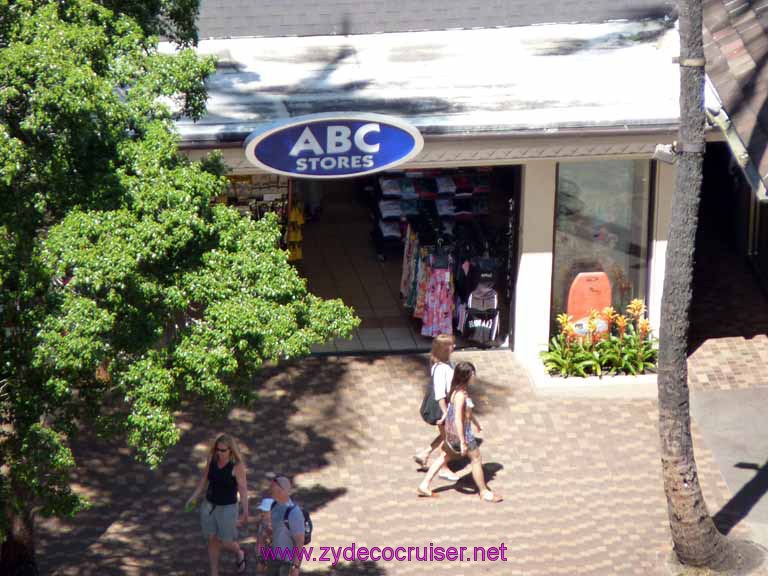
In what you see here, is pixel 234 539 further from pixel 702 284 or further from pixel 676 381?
pixel 702 284

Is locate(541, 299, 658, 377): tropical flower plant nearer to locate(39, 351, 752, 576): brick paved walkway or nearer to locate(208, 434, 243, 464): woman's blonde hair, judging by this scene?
locate(39, 351, 752, 576): brick paved walkway

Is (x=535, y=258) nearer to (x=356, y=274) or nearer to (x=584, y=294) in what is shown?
(x=584, y=294)

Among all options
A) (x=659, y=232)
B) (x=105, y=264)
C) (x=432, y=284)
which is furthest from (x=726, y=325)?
(x=105, y=264)

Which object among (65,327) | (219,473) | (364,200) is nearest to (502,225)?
(364,200)

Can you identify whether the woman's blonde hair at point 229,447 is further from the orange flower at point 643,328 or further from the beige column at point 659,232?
the beige column at point 659,232

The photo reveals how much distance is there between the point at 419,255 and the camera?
16859 mm

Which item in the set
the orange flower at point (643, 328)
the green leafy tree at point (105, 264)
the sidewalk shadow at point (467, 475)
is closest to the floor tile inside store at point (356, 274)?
the orange flower at point (643, 328)

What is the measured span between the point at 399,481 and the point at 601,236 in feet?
14.4

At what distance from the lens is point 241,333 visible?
9352mm

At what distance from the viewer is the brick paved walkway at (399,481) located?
12.1 meters

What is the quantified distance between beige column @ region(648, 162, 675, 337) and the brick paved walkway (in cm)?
134

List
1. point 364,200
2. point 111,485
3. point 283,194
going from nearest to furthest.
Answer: point 111,485, point 283,194, point 364,200

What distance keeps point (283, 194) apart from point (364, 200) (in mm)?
3508

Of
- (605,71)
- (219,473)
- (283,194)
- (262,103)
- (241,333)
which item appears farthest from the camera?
(283,194)
